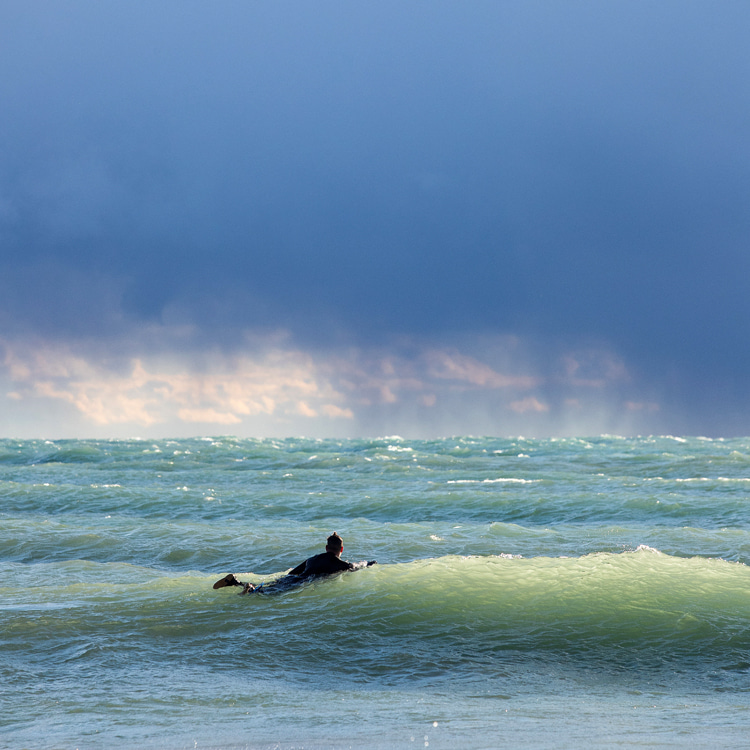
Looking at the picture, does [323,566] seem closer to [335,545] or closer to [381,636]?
[335,545]

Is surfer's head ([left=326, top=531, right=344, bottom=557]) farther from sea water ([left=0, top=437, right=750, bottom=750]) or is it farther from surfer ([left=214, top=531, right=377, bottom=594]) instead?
sea water ([left=0, top=437, right=750, bottom=750])

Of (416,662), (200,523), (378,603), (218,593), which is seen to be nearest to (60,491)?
(200,523)

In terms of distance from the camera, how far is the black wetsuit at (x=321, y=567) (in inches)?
420

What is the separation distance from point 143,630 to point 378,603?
281 cm

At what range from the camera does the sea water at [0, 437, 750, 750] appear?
19.6ft

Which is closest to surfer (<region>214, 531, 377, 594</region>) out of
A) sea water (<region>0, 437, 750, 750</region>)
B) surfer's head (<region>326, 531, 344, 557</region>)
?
surfer's head (<region>326, 531, 344, 557</region>)

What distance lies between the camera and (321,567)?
10703mm

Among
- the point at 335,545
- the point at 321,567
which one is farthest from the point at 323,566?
the point at 335,545

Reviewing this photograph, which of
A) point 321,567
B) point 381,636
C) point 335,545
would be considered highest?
point 335,545

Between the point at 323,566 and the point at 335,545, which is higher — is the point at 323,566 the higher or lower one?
the lower one

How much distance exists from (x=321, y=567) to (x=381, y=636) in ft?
7.04

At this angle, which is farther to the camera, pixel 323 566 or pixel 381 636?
pixel 323 566

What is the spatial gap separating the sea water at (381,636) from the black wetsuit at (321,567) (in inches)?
7.1

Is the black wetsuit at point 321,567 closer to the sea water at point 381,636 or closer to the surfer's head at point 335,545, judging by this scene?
the surfer's head at point 335,545
